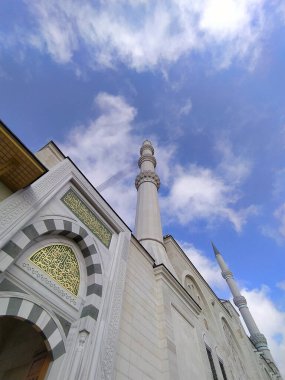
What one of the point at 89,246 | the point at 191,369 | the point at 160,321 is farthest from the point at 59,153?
the point at 191,369

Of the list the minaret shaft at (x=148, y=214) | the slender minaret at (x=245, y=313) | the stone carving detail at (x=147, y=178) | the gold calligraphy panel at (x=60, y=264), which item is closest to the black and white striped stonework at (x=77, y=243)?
the gold calligraphy panel at (x=60, y=264)

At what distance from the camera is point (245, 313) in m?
18.1

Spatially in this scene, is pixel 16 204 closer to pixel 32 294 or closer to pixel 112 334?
pixel 32 294

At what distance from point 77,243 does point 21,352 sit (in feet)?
5.25

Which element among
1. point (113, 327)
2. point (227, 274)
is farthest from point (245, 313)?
point (113, 327)

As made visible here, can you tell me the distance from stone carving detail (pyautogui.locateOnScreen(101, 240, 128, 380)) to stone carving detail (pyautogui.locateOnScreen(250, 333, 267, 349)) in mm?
15584

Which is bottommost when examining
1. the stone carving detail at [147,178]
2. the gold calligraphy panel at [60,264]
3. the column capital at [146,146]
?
the gold calligraphy panel at [60,264]

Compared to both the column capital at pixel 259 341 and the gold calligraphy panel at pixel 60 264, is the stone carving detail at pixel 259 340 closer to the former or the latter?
the column capital at pixel 259 341

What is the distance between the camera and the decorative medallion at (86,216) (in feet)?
14.6

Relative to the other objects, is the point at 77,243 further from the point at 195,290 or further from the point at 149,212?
the point at 195,290

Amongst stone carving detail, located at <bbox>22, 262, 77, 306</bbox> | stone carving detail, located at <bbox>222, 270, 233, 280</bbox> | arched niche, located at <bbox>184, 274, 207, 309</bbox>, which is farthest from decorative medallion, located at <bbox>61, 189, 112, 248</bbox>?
stone carving detail, located at <bbox>222, 270, 233, 280</bbox>

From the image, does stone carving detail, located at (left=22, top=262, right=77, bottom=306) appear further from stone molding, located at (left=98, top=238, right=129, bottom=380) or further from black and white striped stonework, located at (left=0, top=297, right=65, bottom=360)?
stone molding, located at (left=98, top=238, right=129, bottom=380)

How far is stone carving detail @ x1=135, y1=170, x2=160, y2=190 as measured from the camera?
12570 mm

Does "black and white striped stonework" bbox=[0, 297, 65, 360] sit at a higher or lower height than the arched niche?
lower
